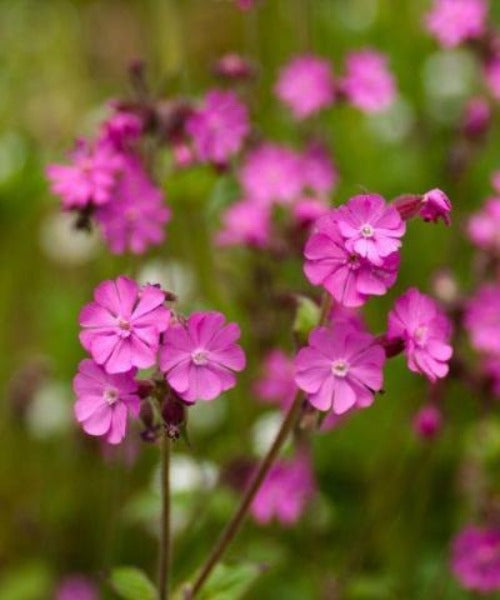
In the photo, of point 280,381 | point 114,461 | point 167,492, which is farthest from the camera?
point 114,461

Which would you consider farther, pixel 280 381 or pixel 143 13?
pixel 143 13

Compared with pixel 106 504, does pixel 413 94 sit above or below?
above

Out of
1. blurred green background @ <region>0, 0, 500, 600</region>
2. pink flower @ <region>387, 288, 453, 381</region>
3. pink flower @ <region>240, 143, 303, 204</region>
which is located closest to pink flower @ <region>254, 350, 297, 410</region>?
blurred green background @ <region>0, 0, 500, 600</region>

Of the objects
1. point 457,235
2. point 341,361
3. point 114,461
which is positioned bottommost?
point 114,461

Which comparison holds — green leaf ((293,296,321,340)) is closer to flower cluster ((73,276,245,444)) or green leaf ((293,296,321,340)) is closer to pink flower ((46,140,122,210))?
flower cluster ((73,276,245,444))

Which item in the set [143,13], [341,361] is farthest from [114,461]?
[143,13]

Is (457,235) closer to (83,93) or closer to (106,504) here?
(106,504)

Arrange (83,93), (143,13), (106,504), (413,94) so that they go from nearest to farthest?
(106,504), (143,13), (413,94), (83,93)
